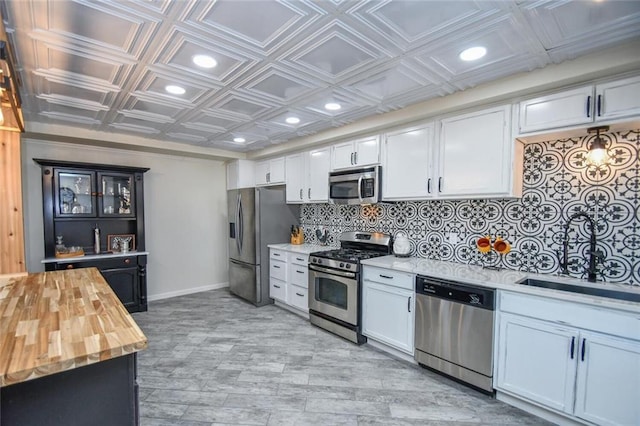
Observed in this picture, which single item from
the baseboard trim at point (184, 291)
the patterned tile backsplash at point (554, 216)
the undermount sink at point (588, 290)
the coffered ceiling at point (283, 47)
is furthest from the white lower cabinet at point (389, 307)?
the baseboard trim at point (184, 291)

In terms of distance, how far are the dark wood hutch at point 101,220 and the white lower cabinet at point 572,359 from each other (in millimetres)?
4510

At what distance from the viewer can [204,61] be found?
83.1 inches

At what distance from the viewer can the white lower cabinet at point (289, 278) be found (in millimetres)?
4081

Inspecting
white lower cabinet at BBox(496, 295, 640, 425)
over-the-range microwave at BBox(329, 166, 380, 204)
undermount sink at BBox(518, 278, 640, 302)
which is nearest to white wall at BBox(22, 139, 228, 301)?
over-the-range microwave at BBox(329, 166, 380, 204)

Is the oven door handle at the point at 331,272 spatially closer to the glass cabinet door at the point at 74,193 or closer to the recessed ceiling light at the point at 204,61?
the recessed ceiling light at the point at 204,61

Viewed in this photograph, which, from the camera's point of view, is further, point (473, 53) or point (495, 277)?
point (495, 277)

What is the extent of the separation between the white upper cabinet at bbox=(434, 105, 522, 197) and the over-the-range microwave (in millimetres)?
731

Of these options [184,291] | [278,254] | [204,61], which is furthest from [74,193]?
[204,61]

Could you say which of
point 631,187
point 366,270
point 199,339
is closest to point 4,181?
point 199,339

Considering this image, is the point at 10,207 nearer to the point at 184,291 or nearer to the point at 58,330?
the point at 58,330

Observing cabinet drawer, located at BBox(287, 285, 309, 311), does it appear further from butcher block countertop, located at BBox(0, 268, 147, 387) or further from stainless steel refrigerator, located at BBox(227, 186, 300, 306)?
butcher block countertop, located at BBox(0, 268, 147, 387)

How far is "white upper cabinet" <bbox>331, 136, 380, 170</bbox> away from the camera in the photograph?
3.49 m

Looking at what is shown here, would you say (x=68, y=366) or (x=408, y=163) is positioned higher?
(x=408, y=163)

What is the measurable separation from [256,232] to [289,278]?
2.84 feet
